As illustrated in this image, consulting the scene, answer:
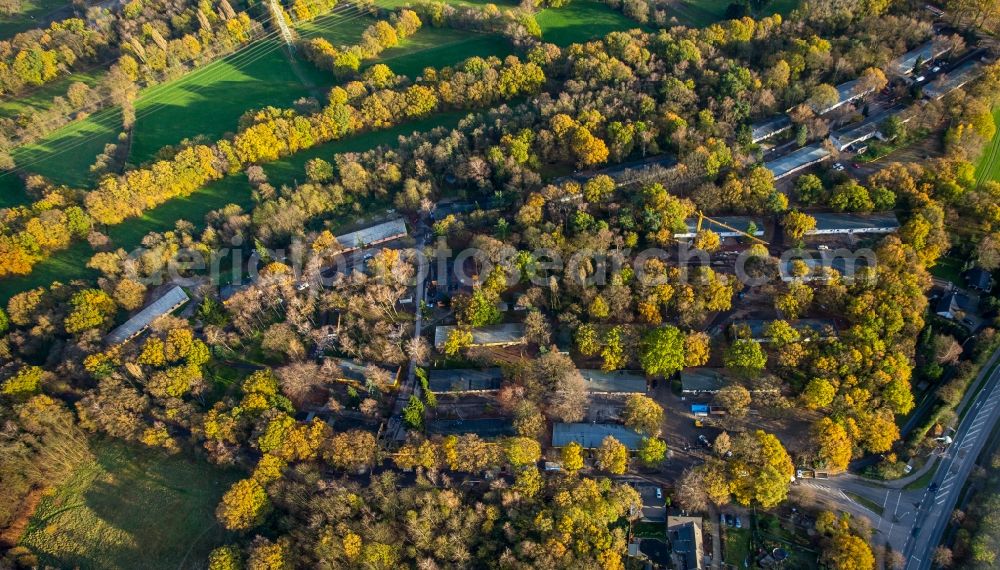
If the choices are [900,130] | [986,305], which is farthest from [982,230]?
[900,130]

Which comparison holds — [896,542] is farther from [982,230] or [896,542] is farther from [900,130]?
[900,130]

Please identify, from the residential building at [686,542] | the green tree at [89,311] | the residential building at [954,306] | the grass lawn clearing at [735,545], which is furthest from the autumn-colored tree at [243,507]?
the residential building at [954,306]

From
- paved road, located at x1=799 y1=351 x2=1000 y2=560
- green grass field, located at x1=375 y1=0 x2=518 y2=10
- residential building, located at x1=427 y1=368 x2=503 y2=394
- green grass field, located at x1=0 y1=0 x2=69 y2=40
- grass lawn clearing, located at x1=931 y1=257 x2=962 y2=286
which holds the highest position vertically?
green grass field, located at x1=0 y1=0 x2=69 y2=40

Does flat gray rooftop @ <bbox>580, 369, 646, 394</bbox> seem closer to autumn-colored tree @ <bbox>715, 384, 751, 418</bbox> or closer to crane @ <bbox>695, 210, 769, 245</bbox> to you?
autumn-colored tree @ <bbox>715, 384, 751, 418</bbox>

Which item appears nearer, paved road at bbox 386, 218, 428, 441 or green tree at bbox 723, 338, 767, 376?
green tree at bbox 723, 338, 767, 376

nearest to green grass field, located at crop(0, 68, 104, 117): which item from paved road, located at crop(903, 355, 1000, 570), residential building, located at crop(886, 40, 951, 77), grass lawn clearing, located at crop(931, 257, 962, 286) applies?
residential building, located at crop(886, 40, 951, 77)

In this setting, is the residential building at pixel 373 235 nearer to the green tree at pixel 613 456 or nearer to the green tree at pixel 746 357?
the green tree at pixel 613 456

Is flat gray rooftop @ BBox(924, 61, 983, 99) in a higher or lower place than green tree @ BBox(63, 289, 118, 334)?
higher
